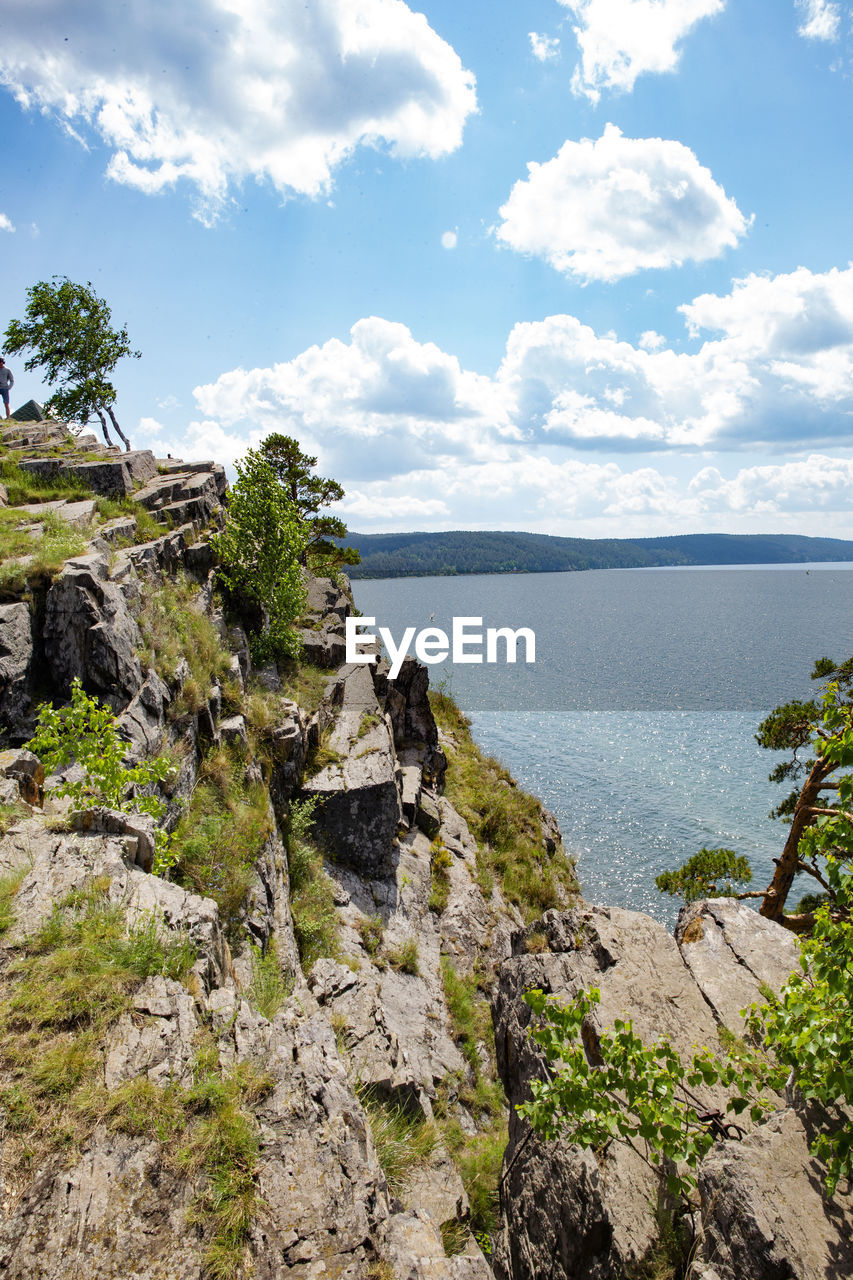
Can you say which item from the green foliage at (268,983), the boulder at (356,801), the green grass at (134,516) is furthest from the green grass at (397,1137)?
A: the green grass at (134,516)

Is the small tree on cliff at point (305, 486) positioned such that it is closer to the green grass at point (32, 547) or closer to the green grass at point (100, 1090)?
the green grass at point (32, 547)

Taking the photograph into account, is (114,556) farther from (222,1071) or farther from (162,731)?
(222,1071)

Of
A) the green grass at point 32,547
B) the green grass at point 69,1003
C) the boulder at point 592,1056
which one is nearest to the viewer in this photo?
the green grass at point 69,1003

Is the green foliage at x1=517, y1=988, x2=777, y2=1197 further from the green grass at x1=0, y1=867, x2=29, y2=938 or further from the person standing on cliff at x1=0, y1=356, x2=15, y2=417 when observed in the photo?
the person standing on cliff at x1=0, y1=356, x2=15, y2=417

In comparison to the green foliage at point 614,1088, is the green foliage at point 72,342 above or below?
above

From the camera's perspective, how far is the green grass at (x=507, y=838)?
27522 mm

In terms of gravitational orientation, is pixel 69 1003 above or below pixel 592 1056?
above

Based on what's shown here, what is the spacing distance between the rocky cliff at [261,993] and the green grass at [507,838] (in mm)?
3275

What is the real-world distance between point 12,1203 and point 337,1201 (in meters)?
3.10

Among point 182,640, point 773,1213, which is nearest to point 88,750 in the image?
point 182,640

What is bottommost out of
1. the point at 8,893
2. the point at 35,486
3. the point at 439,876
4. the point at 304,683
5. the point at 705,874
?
the point at 439,876

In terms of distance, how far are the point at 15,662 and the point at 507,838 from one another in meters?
24.8

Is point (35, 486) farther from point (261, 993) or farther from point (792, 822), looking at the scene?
point (792, 822)

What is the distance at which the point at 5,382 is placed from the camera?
30.8 metres
